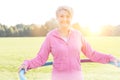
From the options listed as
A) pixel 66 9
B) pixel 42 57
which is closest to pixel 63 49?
pixel 42 57

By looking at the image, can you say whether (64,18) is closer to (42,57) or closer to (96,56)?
(42,57)

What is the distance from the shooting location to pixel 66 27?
3750 mm

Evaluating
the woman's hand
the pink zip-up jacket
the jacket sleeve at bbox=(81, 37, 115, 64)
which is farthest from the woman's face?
the woman's hand

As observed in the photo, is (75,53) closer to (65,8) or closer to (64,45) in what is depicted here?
(64,45)

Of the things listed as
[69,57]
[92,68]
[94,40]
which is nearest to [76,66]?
[69,57]

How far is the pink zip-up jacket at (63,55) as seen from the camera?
3758mm

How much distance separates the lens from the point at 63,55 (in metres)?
3.75

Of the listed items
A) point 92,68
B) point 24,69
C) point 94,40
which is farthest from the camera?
point 94,40

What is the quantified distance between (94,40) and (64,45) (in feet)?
48.1

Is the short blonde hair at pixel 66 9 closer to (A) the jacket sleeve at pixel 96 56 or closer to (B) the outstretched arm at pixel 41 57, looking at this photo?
(B) the outstretched arm at pixel 41 57

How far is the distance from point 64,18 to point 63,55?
0.33 metres

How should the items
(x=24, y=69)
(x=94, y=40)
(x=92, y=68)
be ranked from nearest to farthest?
1. (x=24, y=69)
2. (x=92, y=68)
3. (x=94, y=40)

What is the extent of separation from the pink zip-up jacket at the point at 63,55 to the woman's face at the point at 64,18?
111 millimetres

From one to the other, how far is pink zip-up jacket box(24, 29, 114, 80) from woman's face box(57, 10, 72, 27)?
0.36 ft
